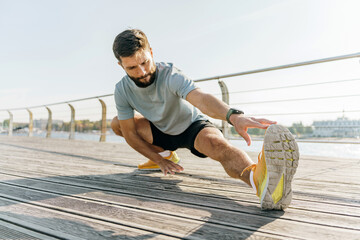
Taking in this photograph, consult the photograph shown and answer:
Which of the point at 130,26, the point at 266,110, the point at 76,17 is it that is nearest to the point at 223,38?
the point at 76,17

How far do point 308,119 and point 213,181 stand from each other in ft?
7.46

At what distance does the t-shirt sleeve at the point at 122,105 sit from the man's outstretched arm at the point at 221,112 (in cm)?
62

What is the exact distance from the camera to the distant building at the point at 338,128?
2.88 meters

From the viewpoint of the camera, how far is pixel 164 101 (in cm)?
167

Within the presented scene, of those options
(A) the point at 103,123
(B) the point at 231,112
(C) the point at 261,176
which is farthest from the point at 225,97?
(A) the point at 103,123

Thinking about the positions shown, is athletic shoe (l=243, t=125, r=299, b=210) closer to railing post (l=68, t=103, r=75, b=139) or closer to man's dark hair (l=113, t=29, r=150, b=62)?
man's dark hair (l=113, t=29, r=150, b=62)

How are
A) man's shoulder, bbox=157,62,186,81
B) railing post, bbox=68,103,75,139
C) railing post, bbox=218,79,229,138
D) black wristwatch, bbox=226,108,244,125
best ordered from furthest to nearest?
railing post, bbox=68,103,75,139 < railing post, bbox=218,79,229,138 < man's shoulder, bbox=157,62,186,81 < black wristwatch, bbox=226,108,244,125

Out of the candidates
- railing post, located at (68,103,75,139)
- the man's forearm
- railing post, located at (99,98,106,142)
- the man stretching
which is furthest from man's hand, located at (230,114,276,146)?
railing post, located at (68,103,75,139)

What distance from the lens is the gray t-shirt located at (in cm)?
162

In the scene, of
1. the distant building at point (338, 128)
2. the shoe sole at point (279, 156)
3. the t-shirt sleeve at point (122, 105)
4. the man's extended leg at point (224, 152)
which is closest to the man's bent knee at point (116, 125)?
the t-shirt sleeve at point (122, 105)

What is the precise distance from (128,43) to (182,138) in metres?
0.68

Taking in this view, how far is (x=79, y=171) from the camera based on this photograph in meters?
1.94

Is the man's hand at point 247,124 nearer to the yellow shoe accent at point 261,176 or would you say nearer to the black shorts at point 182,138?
the yellow shoe accent at point 261,176

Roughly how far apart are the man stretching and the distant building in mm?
2098
